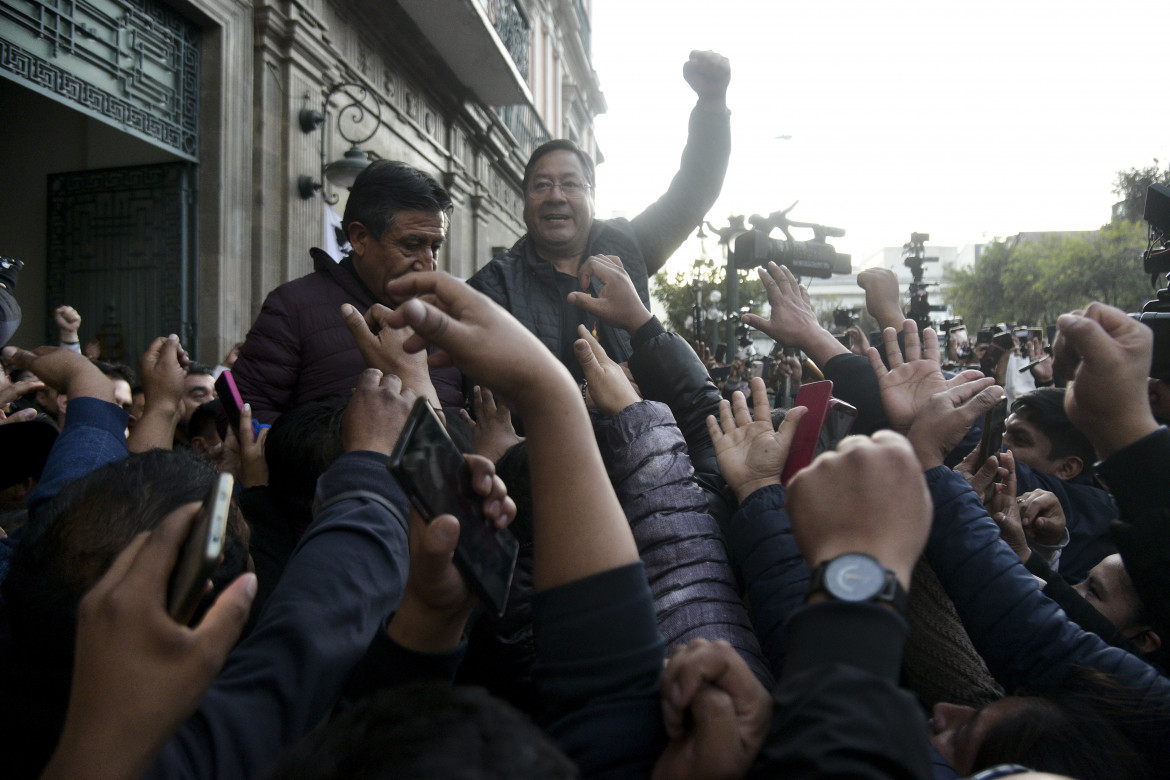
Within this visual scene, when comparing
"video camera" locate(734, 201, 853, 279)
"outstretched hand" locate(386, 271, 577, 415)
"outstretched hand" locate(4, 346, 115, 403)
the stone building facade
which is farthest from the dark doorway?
"outstretched hand" locate(386, 271, 577, 415)

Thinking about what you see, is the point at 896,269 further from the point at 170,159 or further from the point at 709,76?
the point at 709,76

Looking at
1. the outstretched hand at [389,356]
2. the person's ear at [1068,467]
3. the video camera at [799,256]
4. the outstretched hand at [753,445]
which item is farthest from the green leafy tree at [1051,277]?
the outstretched hand at [389,356]

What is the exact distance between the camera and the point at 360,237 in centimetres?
274

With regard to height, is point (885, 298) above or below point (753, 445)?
above

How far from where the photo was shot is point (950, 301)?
180ft

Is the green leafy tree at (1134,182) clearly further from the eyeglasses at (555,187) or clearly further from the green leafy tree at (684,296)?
the eyeglasses at (555,187)

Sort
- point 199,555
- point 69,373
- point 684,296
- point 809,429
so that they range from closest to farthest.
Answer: point 199,555
point 809,429
point 69,373
point 684,296

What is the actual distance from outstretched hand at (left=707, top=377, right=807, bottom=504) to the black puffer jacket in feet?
4.06

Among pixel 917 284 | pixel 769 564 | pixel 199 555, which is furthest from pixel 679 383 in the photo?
pixel 917 284

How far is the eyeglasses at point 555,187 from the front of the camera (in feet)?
9.86

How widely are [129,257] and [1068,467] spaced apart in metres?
6.74

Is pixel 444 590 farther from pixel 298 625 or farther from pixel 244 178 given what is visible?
pixel 244 178

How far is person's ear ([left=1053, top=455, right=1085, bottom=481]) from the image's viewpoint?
10.8ft

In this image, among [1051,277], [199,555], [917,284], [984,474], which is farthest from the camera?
[1051,277]
